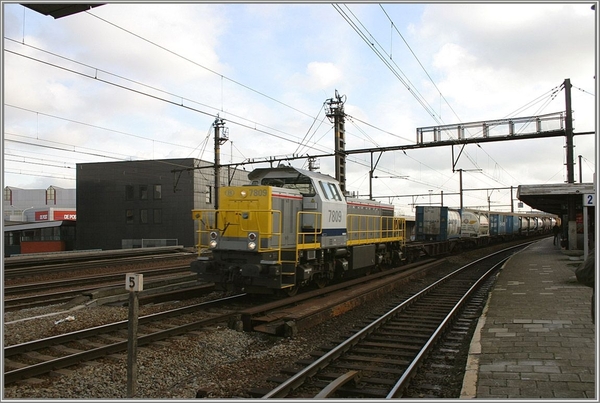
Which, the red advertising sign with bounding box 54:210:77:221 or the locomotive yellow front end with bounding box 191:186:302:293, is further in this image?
the red advertising sign with bounding box 54:210:77:221

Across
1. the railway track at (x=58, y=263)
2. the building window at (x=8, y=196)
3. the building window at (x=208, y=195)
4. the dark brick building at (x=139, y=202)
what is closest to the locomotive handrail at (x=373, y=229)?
the railway track at (x=58, y=263)

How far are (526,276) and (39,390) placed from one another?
15.1 metres

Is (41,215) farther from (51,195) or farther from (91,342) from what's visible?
(91,342)

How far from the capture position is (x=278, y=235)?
10.7 meters

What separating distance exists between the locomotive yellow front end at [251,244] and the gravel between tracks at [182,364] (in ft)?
5.33

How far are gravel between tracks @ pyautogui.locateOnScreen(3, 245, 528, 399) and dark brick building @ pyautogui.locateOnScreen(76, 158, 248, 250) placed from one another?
1230 inches

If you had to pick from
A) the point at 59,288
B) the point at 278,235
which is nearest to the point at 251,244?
the point at 278,235

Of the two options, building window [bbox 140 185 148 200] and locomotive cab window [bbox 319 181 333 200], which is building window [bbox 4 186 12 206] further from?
locomotive cab window [bbox 319 181 333 200]

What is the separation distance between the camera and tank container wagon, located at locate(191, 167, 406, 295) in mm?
10156

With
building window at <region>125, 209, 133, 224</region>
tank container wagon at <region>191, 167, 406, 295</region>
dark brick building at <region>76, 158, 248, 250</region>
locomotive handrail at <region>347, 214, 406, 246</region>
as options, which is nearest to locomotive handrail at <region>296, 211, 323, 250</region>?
tank container wagon at <region>191, 167, 406, 295</region>

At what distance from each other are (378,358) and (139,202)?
38695 mm

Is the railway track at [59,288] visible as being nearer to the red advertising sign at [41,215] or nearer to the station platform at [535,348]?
the station platform at [535,348]

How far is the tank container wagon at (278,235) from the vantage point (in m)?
10.2

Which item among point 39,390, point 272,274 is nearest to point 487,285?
point 272,274
